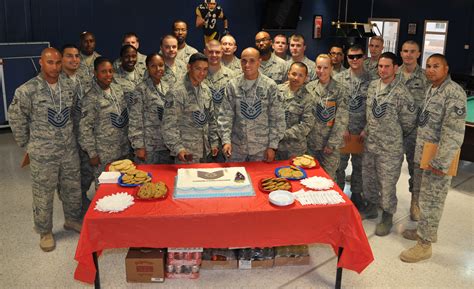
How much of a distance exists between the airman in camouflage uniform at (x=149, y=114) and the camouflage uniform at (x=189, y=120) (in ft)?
0.94

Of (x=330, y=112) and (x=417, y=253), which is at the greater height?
(x=330, y=112)

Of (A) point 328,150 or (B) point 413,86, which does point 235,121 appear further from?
(B) point 413,86

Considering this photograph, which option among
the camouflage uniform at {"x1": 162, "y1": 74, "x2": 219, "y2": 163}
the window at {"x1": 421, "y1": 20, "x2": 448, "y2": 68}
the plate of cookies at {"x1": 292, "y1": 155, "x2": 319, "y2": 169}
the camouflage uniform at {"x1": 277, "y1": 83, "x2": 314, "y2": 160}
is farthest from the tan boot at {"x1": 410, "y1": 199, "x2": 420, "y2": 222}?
the window at {"x1": 421, "y1": 20, "x2": 448, "y2": 68}

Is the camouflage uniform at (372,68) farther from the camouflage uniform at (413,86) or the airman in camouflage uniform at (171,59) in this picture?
the airman in camouflage uniform at (171,59)

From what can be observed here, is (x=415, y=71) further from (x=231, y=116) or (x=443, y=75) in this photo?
(x=231, y=116)

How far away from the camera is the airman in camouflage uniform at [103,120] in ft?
13.1

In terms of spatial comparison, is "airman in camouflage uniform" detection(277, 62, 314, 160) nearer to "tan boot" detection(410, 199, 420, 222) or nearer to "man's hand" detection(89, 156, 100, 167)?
"tan boot" detection(410, 199, 420, 222)

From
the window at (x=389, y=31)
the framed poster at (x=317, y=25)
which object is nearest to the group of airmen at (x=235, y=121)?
the window at (x=389, y=31)

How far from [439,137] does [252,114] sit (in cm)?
156

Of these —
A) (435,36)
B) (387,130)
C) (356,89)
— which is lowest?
(387,130)

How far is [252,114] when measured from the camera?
12.9ft

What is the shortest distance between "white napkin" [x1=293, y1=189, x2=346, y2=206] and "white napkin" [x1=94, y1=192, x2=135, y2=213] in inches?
44.6

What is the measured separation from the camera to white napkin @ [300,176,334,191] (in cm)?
323

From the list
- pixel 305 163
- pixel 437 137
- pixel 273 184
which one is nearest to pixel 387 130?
pixel 437 137
